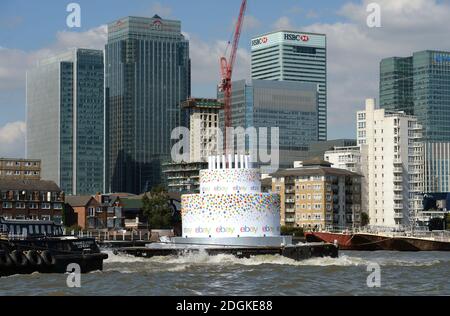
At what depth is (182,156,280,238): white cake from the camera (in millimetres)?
119375

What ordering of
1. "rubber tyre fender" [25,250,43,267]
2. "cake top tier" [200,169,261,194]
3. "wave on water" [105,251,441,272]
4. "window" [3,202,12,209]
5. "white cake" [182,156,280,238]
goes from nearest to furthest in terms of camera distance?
"rubber tyre fender" [25,250,43,267], "wave on water" [105,251,441,272], "white cake" [182,156,280,238], "cake top tier" [200,169,261,194], "window" [3,202,12,209]

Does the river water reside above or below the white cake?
below

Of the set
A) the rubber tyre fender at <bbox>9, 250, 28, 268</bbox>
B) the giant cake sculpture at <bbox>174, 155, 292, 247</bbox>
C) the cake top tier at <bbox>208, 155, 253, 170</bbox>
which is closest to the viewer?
the rubber tyre fender at <bbox>9, 250, 28, 268</bbox>

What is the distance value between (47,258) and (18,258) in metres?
2.57

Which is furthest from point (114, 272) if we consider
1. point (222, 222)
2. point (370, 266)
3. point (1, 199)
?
point (1, 199)

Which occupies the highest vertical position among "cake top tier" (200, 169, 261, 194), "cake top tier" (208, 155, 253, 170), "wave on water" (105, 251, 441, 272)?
"cake top tier" (208, 155, 253, 170)

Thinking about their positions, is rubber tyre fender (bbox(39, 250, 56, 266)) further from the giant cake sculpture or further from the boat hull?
the boat hull

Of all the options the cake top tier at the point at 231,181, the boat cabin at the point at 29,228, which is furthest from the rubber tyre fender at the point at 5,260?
the cake top tier at the point at 231,181

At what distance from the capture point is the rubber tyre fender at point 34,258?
261ft

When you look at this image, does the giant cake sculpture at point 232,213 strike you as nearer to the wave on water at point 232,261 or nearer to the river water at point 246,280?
the wave on water at point 232,261

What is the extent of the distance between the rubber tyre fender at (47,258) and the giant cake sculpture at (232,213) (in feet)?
125

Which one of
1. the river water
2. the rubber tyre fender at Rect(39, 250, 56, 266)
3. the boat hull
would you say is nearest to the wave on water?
the river water

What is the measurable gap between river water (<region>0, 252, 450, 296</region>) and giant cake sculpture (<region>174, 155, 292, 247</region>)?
48.1 ft
